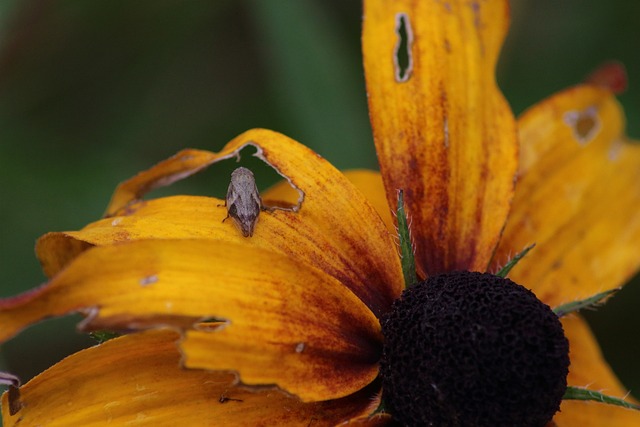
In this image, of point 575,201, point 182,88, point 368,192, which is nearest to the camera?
point 368,192

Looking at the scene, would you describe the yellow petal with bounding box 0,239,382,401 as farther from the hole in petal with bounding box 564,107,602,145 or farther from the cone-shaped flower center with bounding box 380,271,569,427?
the hole in petal with bounding box 564,107,602,145

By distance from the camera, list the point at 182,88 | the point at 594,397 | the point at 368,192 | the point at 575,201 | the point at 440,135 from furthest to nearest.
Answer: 1. the point at 182,88
2. the point at 575,201
3. the point at 368,192
4. the point at 440,135
5. the point at 594,397

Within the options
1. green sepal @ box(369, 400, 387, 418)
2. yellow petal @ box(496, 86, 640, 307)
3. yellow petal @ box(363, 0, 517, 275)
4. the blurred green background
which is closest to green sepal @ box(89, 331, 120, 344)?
green sepal @ box(369, 400, 387, 418)

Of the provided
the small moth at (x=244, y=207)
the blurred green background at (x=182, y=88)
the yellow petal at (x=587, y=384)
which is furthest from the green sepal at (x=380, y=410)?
the blurred green background at (x=182, y=88)

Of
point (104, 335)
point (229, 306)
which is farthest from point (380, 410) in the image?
point (104, 335)

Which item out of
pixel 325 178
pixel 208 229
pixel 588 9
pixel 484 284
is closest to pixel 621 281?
pixel 484 284

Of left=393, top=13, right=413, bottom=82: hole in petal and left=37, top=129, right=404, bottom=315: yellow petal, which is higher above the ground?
left=393, top=13, right=413, bottom=82: hole in petal

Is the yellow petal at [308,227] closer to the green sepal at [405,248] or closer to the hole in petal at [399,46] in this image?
the green sepal at [405,248]

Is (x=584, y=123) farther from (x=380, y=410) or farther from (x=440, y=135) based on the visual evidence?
(x=380, y=410)
